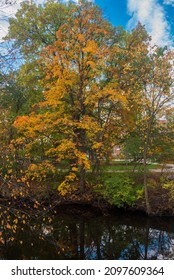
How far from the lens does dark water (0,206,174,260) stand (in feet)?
24.4

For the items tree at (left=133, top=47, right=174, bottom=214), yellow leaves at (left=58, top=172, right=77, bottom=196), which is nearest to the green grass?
tree at (left=133, top=47, right=174, bottom=214)

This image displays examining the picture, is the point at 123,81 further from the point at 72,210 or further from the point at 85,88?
the point at 72,210

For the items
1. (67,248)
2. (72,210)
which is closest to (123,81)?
(72,210)

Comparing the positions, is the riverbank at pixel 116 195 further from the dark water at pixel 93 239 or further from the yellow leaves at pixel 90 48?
the yellow leaves at pixel 90 48

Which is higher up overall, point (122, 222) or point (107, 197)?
point (107, 197)

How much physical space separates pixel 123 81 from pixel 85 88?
1.83 m

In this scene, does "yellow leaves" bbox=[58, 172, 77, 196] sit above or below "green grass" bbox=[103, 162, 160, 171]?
below

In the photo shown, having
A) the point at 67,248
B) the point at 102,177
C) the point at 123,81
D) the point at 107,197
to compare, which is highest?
the point at 123,81

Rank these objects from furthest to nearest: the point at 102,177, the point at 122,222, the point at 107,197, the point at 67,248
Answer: the point at 102,177 → the point at 107,197 → the point at 122,222 → the point at 67,248

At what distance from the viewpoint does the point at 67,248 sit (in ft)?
25.8

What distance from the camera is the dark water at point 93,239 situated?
745 cm

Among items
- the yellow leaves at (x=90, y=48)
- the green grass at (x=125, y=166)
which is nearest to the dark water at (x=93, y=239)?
the green grass at (x=125, y=166)

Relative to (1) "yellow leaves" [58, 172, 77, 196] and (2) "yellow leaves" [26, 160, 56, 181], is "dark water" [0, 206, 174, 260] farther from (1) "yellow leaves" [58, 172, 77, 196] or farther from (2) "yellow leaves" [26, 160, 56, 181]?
(2) "yellow leaves" [26, 160, 56, 181]

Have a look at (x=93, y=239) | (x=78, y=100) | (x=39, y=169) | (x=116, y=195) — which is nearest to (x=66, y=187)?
(x=39, y=169)
